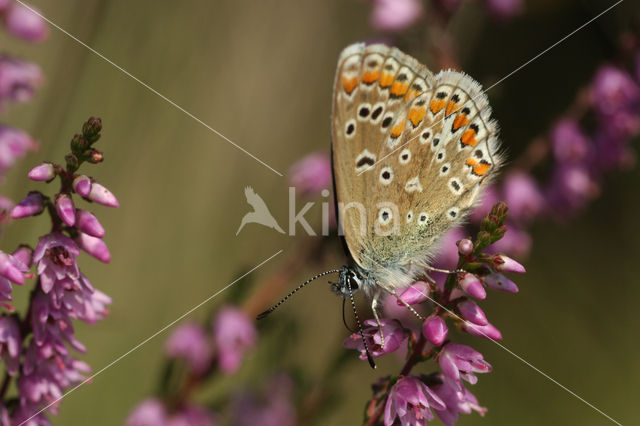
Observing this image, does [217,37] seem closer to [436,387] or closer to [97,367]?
[97,367]

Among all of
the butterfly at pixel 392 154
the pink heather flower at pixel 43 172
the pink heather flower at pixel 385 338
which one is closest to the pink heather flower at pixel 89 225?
the pink heather flower at pixel 43 172

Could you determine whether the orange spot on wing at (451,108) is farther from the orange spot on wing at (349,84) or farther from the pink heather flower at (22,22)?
the pink heather flower at (22,22)

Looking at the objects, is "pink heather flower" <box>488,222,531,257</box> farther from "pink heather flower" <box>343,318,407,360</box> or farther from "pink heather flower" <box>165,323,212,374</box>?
"pink heather flower" <box>343,318,407,360</box>

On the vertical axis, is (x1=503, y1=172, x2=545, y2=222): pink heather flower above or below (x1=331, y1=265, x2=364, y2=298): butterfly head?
above

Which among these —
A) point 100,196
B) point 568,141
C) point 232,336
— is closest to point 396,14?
point 568,141

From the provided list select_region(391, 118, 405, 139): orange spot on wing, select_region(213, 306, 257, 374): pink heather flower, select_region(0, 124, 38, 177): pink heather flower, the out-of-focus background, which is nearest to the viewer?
select_region(0, 124, 38, 177): pink heather flower

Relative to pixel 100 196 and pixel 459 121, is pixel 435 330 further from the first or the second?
pixel 459 121

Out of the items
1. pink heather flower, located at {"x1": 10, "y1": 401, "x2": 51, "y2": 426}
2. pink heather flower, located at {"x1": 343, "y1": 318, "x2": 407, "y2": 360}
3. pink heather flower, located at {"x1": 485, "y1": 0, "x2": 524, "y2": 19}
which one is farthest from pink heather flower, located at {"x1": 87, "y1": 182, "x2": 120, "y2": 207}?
pink heather flower, located at {"x1": 485, "y1": 0, "x2": 524, "y2": 19}

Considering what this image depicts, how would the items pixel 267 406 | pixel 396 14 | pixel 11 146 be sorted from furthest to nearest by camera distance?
pixel 396 14 < pixel 267 406 < pixel 11 146

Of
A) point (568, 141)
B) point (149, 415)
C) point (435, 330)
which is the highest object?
point (568, 141)
